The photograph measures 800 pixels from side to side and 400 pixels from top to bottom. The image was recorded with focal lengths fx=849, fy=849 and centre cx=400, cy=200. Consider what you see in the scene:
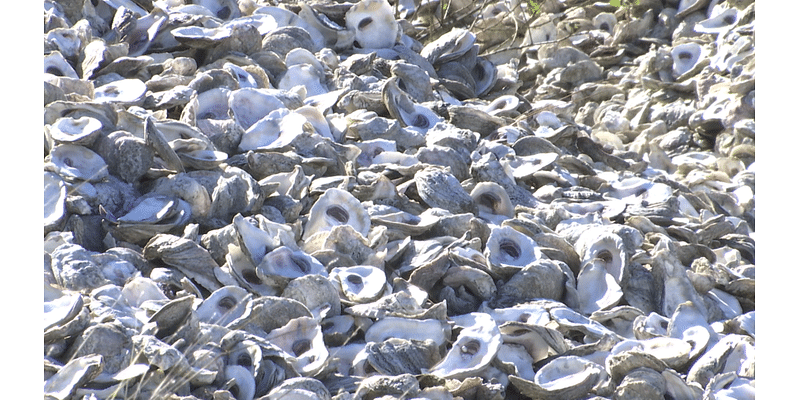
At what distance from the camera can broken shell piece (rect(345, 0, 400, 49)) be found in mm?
5906

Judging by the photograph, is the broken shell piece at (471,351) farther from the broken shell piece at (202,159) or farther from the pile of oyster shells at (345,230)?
the broken shell piece at (202,159)

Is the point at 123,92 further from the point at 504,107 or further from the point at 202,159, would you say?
the point at 504,107

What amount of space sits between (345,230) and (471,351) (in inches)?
30.1

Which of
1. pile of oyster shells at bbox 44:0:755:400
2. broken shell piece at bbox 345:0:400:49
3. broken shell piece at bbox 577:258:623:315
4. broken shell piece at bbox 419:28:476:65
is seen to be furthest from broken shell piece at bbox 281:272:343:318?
broken shell piece at bbox 419:28:476:65

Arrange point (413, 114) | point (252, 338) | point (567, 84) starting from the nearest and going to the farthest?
point (252, 338), point (413, 114), point (567, 84)

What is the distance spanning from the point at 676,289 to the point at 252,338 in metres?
1.67

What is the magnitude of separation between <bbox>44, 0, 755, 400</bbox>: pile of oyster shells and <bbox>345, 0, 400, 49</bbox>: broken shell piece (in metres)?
0.02

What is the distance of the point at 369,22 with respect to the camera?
5.94m

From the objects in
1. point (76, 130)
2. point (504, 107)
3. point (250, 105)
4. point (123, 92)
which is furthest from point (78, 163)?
point (504, 107)

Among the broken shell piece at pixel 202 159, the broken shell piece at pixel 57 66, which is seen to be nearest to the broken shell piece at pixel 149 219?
the broken shell piece at pixel 202 159

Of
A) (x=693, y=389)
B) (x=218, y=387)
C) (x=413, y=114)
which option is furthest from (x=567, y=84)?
(x=218, y=387)

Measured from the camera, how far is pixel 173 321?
2268 millimetres

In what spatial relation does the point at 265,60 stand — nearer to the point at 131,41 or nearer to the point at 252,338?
the point at 131,41

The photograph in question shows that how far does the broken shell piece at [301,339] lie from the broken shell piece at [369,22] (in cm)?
375
